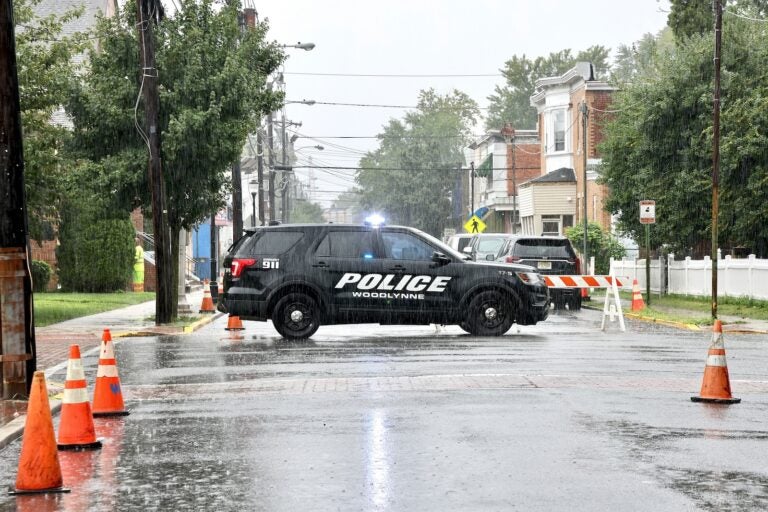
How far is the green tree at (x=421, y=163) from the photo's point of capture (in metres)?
111

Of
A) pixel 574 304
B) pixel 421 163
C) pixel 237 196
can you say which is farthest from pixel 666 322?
pixel 421 163

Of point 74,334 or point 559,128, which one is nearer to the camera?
point 74,334

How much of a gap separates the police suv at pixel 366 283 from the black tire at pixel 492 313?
0.05 feet

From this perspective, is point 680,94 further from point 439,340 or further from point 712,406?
point 712,406

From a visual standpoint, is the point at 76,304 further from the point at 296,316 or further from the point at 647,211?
the point at 296,316

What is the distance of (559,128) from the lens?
64.9 meters

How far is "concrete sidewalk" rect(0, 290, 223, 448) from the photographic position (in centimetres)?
1164

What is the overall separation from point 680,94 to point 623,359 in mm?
23250

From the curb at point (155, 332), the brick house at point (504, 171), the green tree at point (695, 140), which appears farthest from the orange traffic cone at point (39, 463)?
the brick house at point (504, 171)

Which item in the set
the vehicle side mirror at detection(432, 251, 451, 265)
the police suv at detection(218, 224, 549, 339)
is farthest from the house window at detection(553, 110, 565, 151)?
the vehicle side mirror at detection(432, 251, 451, 265)

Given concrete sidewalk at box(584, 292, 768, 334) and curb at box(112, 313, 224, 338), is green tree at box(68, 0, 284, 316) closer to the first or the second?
curb at box(112, 313, 224, 338)

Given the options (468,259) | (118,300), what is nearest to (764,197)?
(468,259)

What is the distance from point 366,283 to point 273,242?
1696 millimetres

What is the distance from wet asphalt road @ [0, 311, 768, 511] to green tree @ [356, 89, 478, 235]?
252ft
